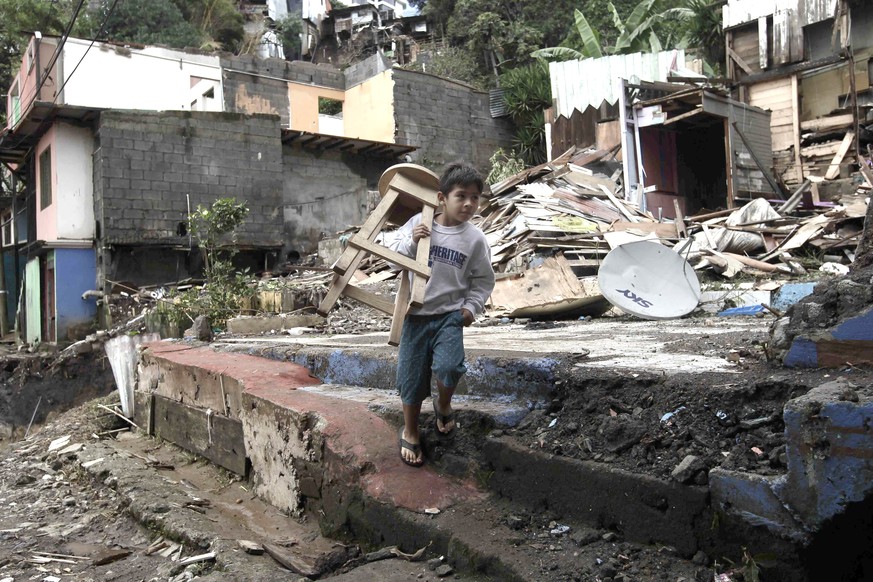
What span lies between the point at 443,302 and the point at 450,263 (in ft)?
0.56

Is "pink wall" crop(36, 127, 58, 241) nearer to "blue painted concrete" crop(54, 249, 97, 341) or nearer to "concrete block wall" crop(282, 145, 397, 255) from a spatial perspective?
"blue painted concrete" crop(54, 249, 97, 341)

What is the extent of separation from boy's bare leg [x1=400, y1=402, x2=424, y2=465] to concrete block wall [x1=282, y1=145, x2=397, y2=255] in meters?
14.2

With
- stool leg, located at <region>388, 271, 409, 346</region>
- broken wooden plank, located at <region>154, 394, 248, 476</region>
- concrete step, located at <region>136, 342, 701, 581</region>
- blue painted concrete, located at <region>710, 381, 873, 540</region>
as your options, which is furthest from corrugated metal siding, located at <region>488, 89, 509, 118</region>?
blue painted concrete, located at <region>710, 381, 873, 540</region>

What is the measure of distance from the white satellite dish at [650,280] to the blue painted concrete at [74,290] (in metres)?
12.8

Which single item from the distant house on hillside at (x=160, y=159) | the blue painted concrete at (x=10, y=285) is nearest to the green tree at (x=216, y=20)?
the distant house on hillside at (x=160, y=159)

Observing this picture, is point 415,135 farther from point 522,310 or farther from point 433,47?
point 522,310

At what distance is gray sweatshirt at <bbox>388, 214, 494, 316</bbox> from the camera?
2910 millimetres

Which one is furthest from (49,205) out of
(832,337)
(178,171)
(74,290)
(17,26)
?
(832,337)

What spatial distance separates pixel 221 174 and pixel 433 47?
56.1 feet

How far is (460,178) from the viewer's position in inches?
111

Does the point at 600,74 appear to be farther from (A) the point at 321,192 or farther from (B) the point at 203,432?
(B) the point at 203,432

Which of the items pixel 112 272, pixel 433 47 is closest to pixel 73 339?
pixel 112 272

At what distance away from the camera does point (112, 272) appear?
48.1 ft

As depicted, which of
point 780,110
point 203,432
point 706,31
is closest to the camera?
point 203,432
